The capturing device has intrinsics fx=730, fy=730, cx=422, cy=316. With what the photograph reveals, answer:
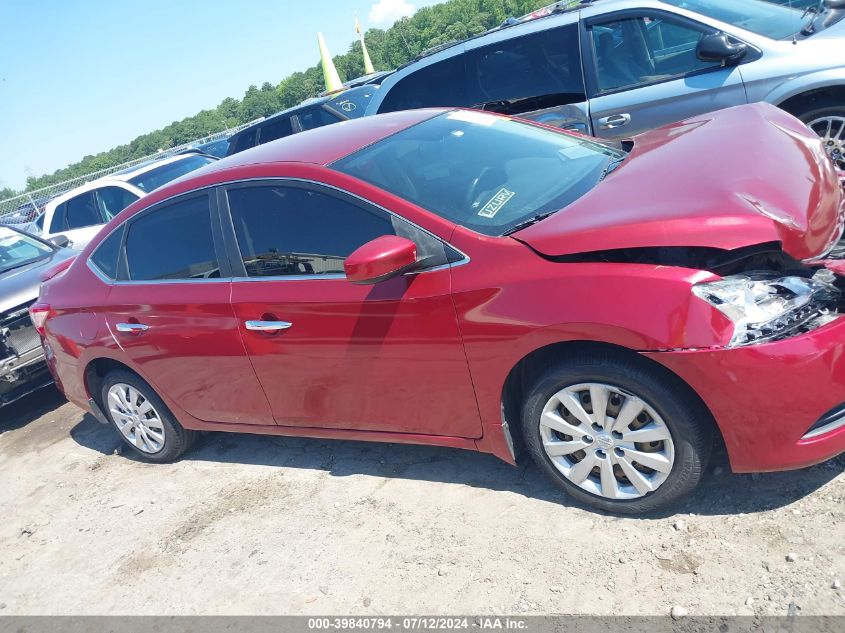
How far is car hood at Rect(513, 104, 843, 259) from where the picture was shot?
2.68m

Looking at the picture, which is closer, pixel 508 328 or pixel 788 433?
pixel 788 433

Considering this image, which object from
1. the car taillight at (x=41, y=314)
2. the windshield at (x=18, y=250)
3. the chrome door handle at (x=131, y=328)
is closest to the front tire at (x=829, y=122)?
→ the chrome door handle at (x=131, y=328)

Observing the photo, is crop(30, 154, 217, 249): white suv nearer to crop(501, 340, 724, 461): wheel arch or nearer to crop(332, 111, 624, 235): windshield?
crop(332, 111, 624, 235): windshield

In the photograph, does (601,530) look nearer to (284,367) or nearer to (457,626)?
(457,626)

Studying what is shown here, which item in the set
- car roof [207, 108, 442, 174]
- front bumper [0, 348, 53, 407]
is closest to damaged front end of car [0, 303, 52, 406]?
front bumper [0, 348, 53, 407]

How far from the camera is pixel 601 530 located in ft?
10.0

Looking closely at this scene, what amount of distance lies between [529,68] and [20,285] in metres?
4.93

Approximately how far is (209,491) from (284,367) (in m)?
1.17

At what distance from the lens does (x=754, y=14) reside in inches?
225

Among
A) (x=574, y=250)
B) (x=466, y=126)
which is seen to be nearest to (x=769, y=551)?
(x=574, y=250)

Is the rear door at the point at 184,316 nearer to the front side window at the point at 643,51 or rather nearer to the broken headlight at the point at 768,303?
the broken headlight at the point at 768,303

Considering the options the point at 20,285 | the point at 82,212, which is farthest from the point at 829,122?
the point at 82,212

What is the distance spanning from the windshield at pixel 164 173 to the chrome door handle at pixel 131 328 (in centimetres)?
660

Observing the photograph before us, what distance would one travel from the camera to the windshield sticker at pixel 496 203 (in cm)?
329
